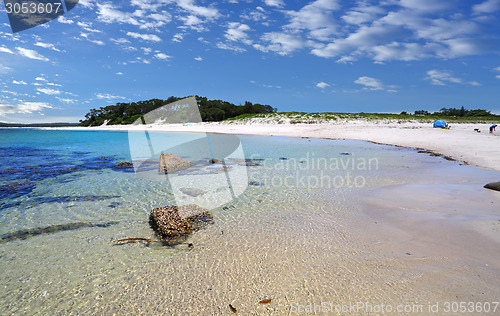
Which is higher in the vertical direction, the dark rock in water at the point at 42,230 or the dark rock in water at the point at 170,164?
the dark rock in water at the point at 170,164

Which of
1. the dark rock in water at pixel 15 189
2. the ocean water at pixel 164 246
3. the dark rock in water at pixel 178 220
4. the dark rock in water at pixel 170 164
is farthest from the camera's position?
the dark rock in water at pixel 170 164

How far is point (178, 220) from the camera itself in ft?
16.3

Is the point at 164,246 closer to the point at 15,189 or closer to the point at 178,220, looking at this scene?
the point at 178,220

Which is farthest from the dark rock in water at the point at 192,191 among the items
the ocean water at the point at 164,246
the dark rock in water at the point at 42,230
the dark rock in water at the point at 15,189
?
the dark rock in water at the point at 15,189

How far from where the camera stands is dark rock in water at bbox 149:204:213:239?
15.1 feet

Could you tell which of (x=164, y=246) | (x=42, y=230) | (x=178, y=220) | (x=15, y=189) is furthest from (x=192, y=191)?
(x=15, y=189)

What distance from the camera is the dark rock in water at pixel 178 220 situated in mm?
4605

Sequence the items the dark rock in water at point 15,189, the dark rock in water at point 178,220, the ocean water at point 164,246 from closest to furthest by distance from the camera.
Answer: the ocean water at point 164,246 < the dark rock in water at point 178,220 < the dark rock in water at point 15,189

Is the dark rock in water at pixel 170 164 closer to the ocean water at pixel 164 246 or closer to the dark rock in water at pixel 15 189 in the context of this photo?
the ocean water at pixel 164 246

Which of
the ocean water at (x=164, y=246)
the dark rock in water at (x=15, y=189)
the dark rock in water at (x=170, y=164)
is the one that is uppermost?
the dark rock in water at (x=170, y=164)

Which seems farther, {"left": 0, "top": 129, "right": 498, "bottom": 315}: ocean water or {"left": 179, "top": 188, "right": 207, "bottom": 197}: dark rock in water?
{"left": 179, "top": 188, "right": 207, "bottom": 197}: dark rock in water

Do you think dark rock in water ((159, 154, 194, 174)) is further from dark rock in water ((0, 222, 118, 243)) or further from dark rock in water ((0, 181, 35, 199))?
dark rock in water ((0, 222, 118, 243))

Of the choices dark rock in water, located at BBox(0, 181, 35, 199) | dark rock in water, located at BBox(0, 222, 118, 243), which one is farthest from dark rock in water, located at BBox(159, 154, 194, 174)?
dark rock in water, located at BBox(0, 222, 118, 243)

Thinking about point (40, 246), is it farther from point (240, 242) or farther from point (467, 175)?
point (467, 175)
